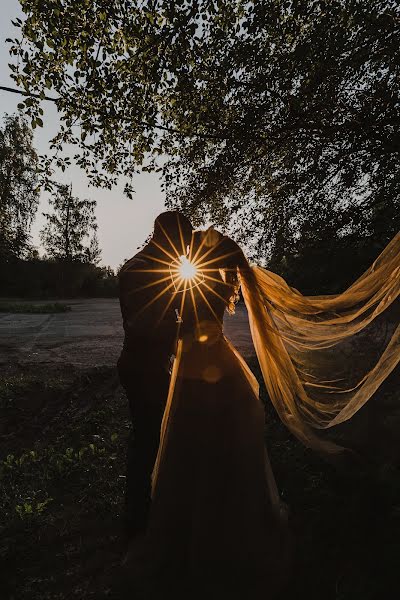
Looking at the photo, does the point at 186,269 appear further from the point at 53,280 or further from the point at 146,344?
the point at 53,280

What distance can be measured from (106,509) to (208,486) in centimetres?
171

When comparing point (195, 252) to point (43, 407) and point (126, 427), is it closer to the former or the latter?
point (126, 427)

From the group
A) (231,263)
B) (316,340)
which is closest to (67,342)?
(316,340)

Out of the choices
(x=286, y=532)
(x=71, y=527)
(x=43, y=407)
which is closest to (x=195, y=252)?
(x=286, y=532)

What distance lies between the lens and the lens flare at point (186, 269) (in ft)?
8.45

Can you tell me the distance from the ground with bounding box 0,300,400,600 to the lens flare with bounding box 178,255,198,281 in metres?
2.20

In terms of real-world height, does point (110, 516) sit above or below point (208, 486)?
below

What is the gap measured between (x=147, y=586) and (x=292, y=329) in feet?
8.44

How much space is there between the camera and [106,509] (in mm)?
3428

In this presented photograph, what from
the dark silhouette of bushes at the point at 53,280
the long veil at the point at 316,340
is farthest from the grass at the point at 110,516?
the dark silhouette of bushes at the point at 53,280

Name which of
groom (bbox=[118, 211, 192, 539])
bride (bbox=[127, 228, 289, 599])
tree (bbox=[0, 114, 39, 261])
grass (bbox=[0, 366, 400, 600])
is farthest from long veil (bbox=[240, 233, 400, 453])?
tree (bbox=[0, 114, 39, 261])

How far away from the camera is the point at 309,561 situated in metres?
2.47

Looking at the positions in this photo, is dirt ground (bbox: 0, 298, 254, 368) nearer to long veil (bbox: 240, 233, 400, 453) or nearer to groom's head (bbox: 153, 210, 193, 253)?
long veil (bbox: 240, 233, 400, 453)

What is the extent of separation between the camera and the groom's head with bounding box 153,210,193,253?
102 inches
